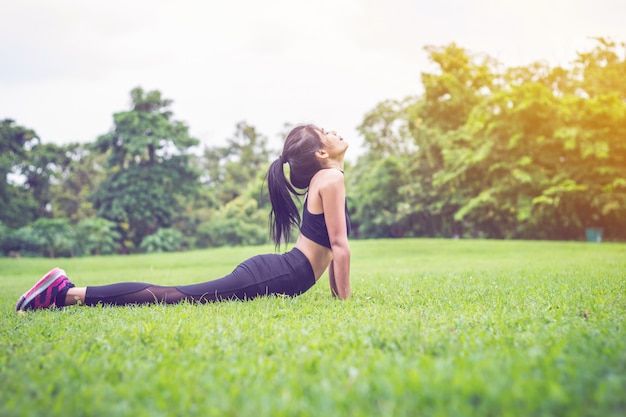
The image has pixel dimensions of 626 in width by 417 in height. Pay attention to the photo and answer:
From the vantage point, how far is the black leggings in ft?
13.5

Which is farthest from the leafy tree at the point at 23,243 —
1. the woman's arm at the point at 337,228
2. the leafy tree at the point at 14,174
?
the woman's arm at the point at 337,228

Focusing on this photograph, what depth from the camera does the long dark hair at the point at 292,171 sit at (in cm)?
439

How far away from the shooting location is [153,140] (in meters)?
28.2

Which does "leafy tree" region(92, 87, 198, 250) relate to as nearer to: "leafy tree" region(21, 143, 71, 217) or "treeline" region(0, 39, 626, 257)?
"treeline" region(0, 39, 626, 257)

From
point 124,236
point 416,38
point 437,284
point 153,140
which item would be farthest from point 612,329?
point 124,236

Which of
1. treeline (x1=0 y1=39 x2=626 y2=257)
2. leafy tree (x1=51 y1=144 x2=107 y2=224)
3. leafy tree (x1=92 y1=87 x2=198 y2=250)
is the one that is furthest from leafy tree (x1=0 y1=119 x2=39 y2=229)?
leafy tree (x1=92 y1=87 x2=198 y2=250)

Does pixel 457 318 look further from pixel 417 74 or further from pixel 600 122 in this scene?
pixel 417 74

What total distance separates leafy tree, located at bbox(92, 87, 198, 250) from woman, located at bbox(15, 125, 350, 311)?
83.3ft

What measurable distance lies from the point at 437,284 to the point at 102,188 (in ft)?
93.6

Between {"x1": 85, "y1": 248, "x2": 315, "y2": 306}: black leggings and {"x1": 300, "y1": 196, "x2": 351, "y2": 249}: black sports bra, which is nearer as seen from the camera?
{"x1": 85, "y1": 248, "x2": 315, "y2": 306}: black leggings

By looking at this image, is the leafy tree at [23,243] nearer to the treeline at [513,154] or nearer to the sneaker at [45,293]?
the treeline at [513,154]

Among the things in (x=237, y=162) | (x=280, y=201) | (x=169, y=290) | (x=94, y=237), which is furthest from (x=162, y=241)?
(x=169, y=290)

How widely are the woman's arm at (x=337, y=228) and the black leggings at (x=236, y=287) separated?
37cm

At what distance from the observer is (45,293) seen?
4.07 metres
